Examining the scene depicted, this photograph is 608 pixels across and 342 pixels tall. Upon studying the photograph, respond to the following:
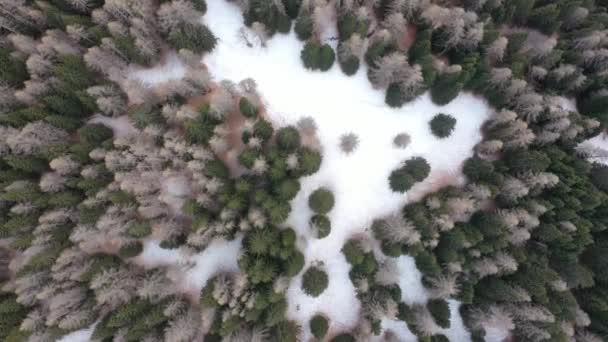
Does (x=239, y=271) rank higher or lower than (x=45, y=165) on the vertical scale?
lower

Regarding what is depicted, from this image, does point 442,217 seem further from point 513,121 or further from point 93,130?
point 93,130

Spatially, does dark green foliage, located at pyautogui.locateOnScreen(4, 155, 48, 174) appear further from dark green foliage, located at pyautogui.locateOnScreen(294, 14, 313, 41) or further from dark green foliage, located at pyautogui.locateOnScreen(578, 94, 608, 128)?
dark green foliage, located at pyautogui.locateOnScreen(578, 94, 608, 128)

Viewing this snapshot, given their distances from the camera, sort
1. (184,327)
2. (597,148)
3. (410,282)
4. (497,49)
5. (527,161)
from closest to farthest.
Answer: (184,327)
(527,161)
(497,49)
(410,282)
(597,148)

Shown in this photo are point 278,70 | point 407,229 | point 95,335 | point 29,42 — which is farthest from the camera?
point 278,70

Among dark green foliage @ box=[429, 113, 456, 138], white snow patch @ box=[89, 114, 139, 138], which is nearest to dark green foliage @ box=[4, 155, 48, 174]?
white snow patch @ box=[89, 114, 139, 138]

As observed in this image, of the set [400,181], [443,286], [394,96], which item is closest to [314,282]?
[443,286]

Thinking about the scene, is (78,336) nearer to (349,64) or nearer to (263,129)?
(263,129)

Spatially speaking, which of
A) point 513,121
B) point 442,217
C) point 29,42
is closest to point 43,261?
point 29,42
